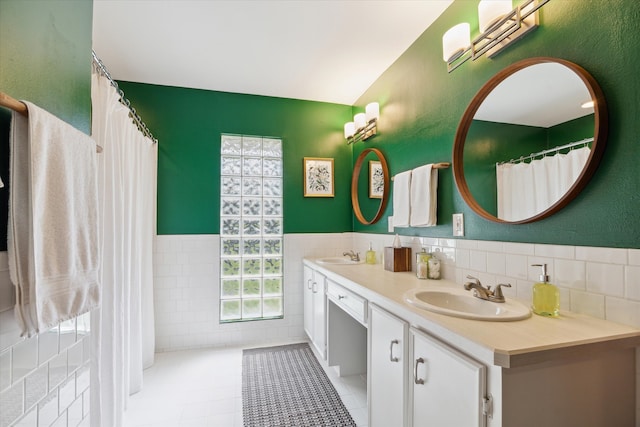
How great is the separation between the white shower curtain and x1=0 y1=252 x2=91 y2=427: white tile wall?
0.40ft

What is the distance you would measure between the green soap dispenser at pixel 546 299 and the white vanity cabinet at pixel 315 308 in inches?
59.1

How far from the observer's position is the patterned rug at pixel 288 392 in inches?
72.5

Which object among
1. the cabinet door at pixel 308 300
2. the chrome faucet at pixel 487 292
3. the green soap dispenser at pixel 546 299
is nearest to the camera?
the green soap dispenser at pixel 546 299

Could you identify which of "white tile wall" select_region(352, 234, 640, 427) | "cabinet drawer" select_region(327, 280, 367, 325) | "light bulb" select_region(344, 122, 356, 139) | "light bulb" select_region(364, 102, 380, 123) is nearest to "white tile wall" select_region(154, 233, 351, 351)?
"cabinet drawer" select_region(327, 280, 367, 325)

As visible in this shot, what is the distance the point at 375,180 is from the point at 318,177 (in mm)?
685

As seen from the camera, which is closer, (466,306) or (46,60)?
(46,60)

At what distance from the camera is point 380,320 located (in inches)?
58.2

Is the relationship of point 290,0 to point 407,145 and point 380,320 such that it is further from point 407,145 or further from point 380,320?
point 380,320

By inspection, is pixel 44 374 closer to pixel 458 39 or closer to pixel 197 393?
pixel 197 393

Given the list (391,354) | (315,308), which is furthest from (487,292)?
(315,308)

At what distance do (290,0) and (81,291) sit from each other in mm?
1823

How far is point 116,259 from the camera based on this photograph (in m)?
1.68

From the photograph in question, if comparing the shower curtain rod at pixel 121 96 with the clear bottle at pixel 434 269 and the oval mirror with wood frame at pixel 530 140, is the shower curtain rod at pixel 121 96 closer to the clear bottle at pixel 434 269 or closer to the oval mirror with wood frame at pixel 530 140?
the oval mirror with wood frame at pixel 530 140

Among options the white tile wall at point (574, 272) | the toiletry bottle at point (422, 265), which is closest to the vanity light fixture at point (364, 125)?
the toiletry bottle at point (422, 265)
